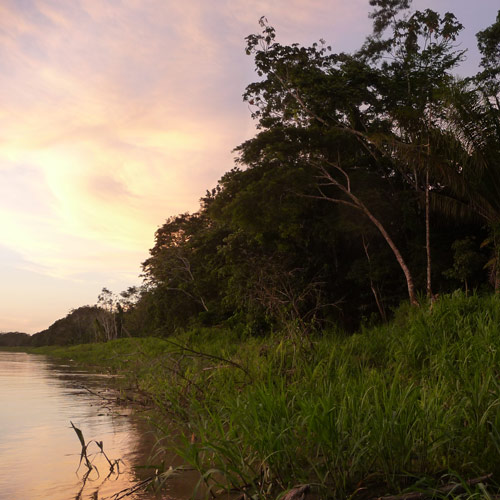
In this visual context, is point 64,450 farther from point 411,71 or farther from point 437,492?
point 411,71

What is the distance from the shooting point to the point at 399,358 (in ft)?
23.6

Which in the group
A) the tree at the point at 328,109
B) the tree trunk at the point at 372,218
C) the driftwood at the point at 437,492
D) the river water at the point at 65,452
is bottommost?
the river water at the point at 65,452

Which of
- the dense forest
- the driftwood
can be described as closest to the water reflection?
the driftwood

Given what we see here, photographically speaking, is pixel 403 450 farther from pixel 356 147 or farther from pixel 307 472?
pixel 356 147

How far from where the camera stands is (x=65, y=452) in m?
5.59

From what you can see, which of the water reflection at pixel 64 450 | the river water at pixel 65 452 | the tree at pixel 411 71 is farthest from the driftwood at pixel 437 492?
the tree at pixel 411 71

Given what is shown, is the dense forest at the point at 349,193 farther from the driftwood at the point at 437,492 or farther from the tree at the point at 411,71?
the driftwood at the point at 437,492

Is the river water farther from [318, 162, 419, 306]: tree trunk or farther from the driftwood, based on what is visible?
[318, 162, 419, 306]: tree trunk

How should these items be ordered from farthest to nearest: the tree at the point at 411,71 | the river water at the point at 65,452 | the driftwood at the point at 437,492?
the tree at the point at 411,71 → the river water at the point at 65,452 → the driftwood at the point at 437,492

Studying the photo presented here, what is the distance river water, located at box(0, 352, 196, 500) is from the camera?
4.12m

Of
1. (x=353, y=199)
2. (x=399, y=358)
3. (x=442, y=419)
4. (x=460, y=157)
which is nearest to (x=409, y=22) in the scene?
(x=353, y=199)

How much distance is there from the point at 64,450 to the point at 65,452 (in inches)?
4.8

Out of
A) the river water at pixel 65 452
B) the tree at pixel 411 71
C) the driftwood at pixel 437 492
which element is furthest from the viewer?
the tree at pixel 411 71

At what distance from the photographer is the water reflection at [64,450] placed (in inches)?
165
